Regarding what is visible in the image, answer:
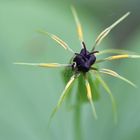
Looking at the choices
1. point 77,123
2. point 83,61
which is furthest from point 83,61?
point 77,123

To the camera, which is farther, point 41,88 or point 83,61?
point 41,88

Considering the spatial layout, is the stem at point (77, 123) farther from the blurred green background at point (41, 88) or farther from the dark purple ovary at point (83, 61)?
the dark purple ovary at point (83, 61)

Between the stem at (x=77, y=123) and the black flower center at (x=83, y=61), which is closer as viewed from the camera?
the black flower center at (x=83, y=61)

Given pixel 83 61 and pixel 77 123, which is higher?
pixel 83 61

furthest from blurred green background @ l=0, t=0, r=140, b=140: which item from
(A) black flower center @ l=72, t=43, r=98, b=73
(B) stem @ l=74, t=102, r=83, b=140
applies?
(A) black flower center @ l=72, t=43, r=98, b=73

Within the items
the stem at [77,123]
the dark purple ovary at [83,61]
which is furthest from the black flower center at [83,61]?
the stem at [77,123]

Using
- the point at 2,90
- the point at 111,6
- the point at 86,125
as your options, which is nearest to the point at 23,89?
the point at 2,90

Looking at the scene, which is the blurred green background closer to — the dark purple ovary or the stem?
the stem

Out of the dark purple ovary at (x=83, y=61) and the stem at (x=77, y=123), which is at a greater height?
the dark purple ovary at (x=83, y=61)

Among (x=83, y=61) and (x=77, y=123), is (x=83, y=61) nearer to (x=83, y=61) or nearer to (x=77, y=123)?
(x=83, y=61)
